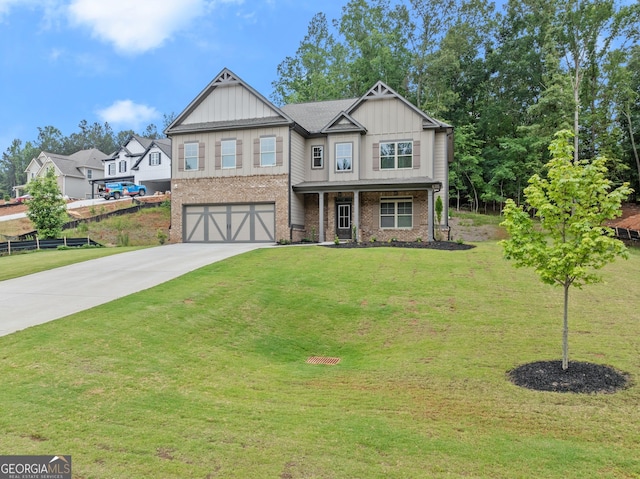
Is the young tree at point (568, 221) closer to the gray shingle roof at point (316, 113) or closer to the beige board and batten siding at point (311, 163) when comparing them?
the beige board and batten siding at point (311, 163)

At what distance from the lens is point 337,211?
2442 centimetres

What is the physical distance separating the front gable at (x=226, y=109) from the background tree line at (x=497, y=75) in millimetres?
18886

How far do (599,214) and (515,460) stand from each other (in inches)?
165

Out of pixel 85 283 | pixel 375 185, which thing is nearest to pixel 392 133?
pixel 375 185

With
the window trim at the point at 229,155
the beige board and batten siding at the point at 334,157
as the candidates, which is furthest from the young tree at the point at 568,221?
the window trim at the point at 229,155

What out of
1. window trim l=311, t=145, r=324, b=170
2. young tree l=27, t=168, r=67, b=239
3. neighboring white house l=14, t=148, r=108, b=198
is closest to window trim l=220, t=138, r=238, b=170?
window trim l=311, t=145, r=324, b=170

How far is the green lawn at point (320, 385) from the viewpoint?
4.35 m

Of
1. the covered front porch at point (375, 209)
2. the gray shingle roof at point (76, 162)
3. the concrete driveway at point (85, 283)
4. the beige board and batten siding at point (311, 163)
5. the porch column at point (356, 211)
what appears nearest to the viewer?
the concrete driveway at point (85, 283)

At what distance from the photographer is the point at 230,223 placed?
24141 mm

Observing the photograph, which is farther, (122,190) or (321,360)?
(122,190)

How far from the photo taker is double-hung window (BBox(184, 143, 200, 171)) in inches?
968

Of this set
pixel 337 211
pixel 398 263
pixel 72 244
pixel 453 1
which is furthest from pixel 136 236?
pixel 453 1

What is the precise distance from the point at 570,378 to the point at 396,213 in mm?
17007

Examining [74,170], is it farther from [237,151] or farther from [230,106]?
[237,151]
